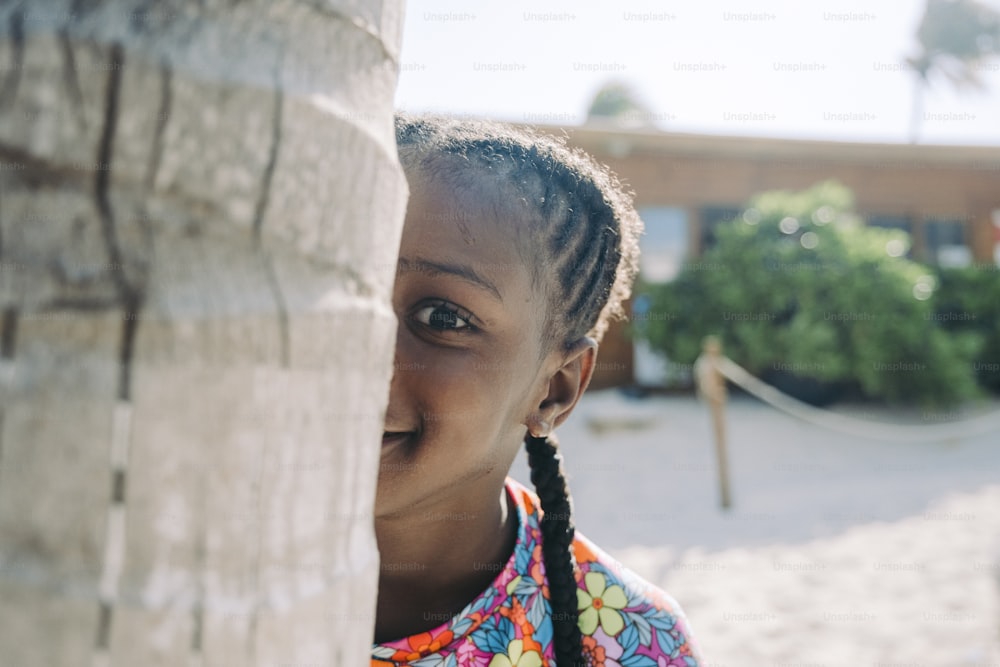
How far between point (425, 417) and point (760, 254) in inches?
348

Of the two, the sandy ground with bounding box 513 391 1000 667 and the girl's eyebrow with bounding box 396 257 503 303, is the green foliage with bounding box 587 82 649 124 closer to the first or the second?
the sandy ground with bounding box 513 391 1000 667

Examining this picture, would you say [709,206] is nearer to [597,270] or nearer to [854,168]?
[854,168]

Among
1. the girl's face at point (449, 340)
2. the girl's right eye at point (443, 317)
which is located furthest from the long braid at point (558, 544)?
the girl's right eye at point (443, 317)

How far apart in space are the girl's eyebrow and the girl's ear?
0.36 meters

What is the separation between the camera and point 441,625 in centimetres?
147

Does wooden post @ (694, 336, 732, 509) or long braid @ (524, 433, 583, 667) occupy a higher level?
long braid @ (524, 433, 583, 667)

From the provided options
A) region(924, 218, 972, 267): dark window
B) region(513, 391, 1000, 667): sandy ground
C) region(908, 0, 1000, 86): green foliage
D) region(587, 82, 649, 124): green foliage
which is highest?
region(908, 0, 1000, 86): green foliage

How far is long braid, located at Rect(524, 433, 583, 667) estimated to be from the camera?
153cm

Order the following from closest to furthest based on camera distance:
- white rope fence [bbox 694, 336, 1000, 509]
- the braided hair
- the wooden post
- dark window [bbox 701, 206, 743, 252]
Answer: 1. the braided hair
2. the wooden post
3. white rope fence [bbox 694, 336, 1000, 509]
4. dark window [bbox 701, 206, 743, 252]

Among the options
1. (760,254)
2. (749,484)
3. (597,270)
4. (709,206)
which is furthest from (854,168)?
(597,270)

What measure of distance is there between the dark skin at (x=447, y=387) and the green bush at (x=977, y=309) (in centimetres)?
1028

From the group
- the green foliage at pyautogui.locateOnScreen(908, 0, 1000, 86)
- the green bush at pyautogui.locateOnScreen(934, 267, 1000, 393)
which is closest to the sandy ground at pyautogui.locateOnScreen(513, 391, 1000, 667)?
the green bush at pyautogui.locateOnScreen(934, 267, 1000, 393)

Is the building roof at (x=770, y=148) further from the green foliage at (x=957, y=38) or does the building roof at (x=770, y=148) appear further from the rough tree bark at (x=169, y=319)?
the green foliage at (x=957, y=38)

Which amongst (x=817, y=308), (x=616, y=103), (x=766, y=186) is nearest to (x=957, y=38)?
(x=616, y=103)
